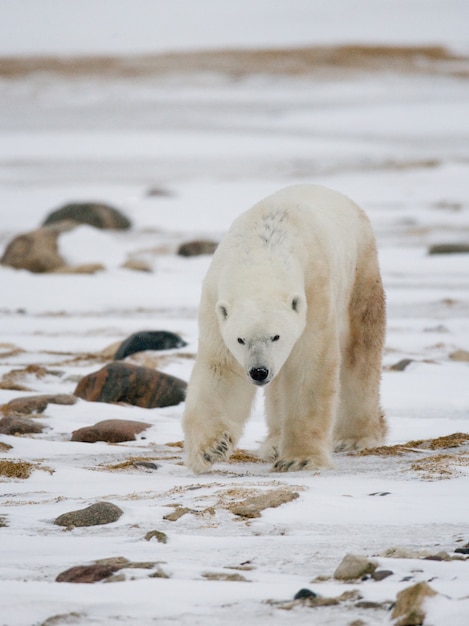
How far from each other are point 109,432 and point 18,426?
38 cm

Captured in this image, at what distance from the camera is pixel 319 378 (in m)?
4.20

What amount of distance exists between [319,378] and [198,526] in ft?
4.31

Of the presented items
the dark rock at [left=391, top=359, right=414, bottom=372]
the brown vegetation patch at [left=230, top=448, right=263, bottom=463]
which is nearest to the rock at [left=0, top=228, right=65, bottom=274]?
the dark rock at [left=391, top=359, right=414, bottom=372]

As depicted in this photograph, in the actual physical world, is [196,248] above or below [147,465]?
above

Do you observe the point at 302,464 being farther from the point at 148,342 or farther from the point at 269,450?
the point at 148,342

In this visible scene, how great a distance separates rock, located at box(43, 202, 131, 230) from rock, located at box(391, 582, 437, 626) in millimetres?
11208

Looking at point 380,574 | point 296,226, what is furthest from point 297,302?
point 380,574

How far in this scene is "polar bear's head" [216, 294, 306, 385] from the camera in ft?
12.1

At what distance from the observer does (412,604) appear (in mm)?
2160

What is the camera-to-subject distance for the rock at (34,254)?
33.4 ft

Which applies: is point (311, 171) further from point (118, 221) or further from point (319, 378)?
point (319, 378)

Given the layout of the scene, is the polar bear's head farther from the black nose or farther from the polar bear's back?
the polar bear's back

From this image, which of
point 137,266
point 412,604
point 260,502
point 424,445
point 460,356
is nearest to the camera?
point 412,604

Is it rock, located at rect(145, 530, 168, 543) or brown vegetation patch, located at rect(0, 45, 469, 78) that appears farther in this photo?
brown vegetation patch, located at rect(0, 45, 469, 78)
